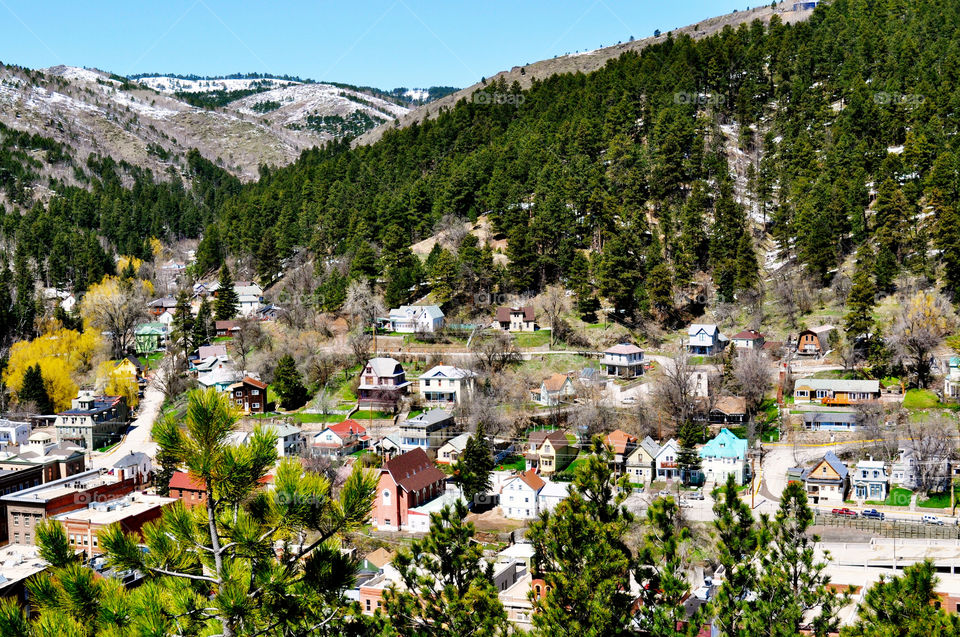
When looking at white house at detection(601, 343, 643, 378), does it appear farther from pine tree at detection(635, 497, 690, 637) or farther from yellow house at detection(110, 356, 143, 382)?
pine tree at detection(635, 497, 690, 637)

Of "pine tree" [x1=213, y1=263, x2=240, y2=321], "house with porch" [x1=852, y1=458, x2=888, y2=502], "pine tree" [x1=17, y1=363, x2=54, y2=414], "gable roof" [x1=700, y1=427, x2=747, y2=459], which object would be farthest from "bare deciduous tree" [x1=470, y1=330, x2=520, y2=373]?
"pine tree" [x1=17, y1=363, x2=54, y2=414]

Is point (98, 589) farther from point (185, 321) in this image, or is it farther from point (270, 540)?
point (185, 321)

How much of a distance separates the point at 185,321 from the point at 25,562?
104ft

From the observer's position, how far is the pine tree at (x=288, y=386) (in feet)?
181

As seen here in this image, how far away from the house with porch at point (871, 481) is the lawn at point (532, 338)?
2229 centimetres

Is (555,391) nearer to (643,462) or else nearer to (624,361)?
(624,361)

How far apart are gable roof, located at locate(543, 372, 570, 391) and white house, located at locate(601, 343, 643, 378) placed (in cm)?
283

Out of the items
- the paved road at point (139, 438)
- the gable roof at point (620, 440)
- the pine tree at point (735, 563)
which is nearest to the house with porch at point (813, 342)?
the gable roof at point (620, 440)

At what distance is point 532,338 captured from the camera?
58.8 metres

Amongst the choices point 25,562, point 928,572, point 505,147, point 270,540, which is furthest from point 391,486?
point 505,147

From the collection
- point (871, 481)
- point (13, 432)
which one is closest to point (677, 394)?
point (871, 481)

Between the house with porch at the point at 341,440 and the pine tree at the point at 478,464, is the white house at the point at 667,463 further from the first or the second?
the house with porch at the point at 341,440

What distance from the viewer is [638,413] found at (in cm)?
4862

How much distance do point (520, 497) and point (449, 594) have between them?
25.6m
